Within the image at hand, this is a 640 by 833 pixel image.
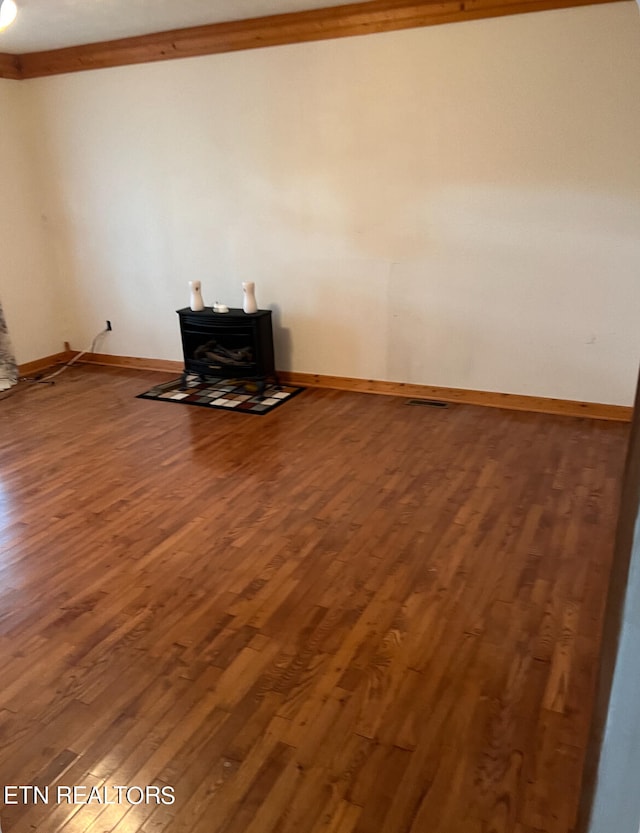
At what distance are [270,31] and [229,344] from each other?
84.5 inches

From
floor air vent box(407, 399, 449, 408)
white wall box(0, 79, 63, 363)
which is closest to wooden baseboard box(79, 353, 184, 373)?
white wall box(0, 79, 63, 363)

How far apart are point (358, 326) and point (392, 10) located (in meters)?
1.99

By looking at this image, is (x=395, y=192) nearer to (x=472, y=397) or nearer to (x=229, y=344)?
(x=472, y=397)

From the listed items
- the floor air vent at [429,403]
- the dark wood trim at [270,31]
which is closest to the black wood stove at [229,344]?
the floor air vent at [429,403]

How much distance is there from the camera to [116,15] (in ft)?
13.2

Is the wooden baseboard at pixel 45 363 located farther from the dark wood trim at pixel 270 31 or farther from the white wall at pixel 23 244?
the dark wood trim at pixel 270 31

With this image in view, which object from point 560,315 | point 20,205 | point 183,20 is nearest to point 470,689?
point 560,315

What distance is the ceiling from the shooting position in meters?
3.77

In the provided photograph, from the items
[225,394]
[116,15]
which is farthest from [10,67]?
[225,394]

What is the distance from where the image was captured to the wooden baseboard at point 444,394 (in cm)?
410

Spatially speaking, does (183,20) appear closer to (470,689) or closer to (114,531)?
(114,531)

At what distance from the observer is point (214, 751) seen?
5.74 ft

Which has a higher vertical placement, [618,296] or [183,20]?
[183,20]

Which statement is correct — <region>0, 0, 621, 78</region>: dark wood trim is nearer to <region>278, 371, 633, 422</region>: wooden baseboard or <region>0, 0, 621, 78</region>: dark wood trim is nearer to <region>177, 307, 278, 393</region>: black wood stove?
<region>177, 307, 278, 393</region>: black wood stove
